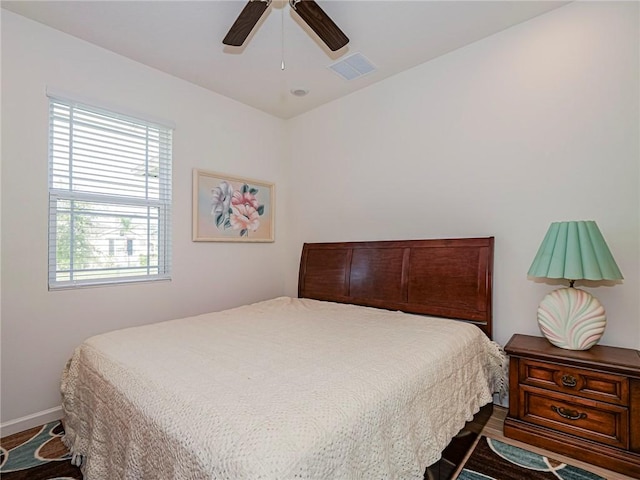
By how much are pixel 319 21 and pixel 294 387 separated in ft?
6.11

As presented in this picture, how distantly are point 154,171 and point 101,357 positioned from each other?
1.76 m

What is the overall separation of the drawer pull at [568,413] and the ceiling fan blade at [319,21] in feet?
8.07

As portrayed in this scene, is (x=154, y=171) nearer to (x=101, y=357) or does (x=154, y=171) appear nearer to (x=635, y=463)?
(x=101, y=357)

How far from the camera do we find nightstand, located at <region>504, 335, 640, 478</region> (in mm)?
1711

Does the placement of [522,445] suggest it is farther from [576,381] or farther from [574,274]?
[574,274]

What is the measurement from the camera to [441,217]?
9.02 feet

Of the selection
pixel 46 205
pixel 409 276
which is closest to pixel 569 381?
pixel 409 276

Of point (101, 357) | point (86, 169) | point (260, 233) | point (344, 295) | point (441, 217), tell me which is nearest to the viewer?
point (101, 357)

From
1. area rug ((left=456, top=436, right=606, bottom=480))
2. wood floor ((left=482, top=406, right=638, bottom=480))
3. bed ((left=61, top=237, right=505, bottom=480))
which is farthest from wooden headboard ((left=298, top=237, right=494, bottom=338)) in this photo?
area rug ((left=456, top=436, right=606, bottom=480))

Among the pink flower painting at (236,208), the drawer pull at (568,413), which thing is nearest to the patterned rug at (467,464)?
the drawer pull at (568,413)

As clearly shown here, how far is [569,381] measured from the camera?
1871 mm

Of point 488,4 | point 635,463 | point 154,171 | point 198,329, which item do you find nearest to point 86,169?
point 154,171

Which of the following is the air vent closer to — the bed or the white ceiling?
the white ceiling

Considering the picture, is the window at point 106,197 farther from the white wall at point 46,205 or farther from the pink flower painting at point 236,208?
the pink flower painting at point 236,208
